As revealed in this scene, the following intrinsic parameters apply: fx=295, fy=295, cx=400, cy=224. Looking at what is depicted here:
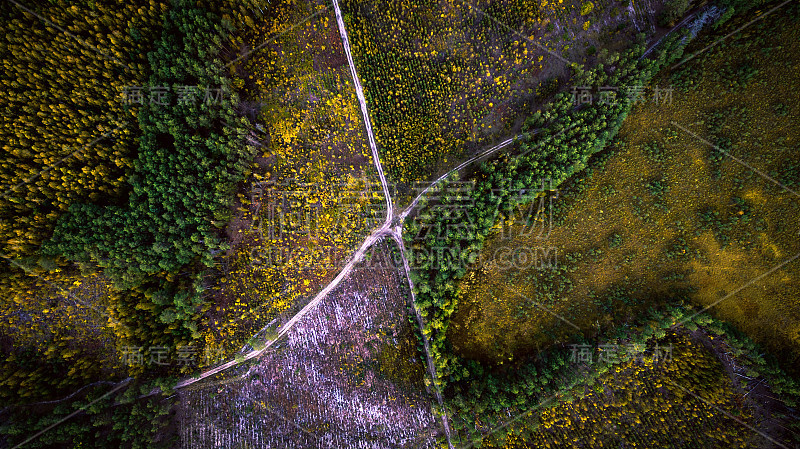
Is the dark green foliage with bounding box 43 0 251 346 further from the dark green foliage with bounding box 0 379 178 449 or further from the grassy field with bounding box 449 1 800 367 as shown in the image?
the grassy field with bounding box 449 1 800 367

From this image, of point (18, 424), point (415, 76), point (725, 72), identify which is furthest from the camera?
point (415, 76)

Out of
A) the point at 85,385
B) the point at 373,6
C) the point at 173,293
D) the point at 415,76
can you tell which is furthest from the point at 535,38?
the point at 85,385

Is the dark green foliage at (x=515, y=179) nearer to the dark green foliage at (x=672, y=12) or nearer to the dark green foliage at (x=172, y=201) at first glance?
the dark green foliage at (x=672, y=12)

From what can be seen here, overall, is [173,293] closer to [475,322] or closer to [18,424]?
[18,424]

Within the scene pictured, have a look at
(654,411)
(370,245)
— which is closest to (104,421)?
(370,245)
